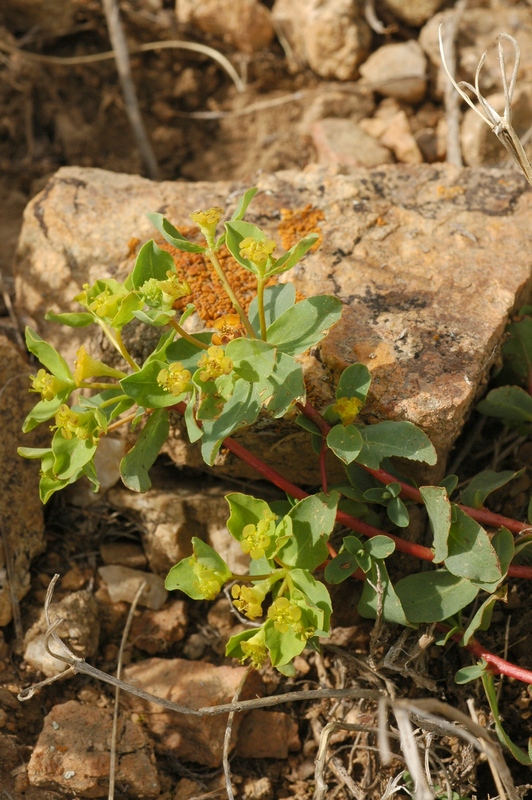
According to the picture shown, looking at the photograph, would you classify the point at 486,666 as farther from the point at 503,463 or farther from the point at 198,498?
the point at 198,498

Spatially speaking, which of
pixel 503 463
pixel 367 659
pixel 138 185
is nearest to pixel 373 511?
pixel 367 659

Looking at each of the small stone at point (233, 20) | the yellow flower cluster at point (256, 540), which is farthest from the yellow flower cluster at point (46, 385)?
the small stone at point (233, 20)

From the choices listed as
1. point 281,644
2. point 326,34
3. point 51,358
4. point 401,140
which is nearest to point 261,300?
point 51,358

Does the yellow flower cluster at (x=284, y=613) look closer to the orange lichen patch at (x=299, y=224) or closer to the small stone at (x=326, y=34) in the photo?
the orange lichen patch at (x=299, y=224)

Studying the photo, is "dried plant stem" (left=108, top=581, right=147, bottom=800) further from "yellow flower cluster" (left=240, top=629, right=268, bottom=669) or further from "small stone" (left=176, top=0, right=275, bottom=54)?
"small stone" (left=176, top=0, right=275, bottom=54)

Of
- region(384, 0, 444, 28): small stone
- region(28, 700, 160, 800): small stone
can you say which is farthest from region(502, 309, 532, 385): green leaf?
region(384, 0, 444, 28): small stone

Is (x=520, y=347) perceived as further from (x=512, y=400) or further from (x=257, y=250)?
(x=257, y=250)
